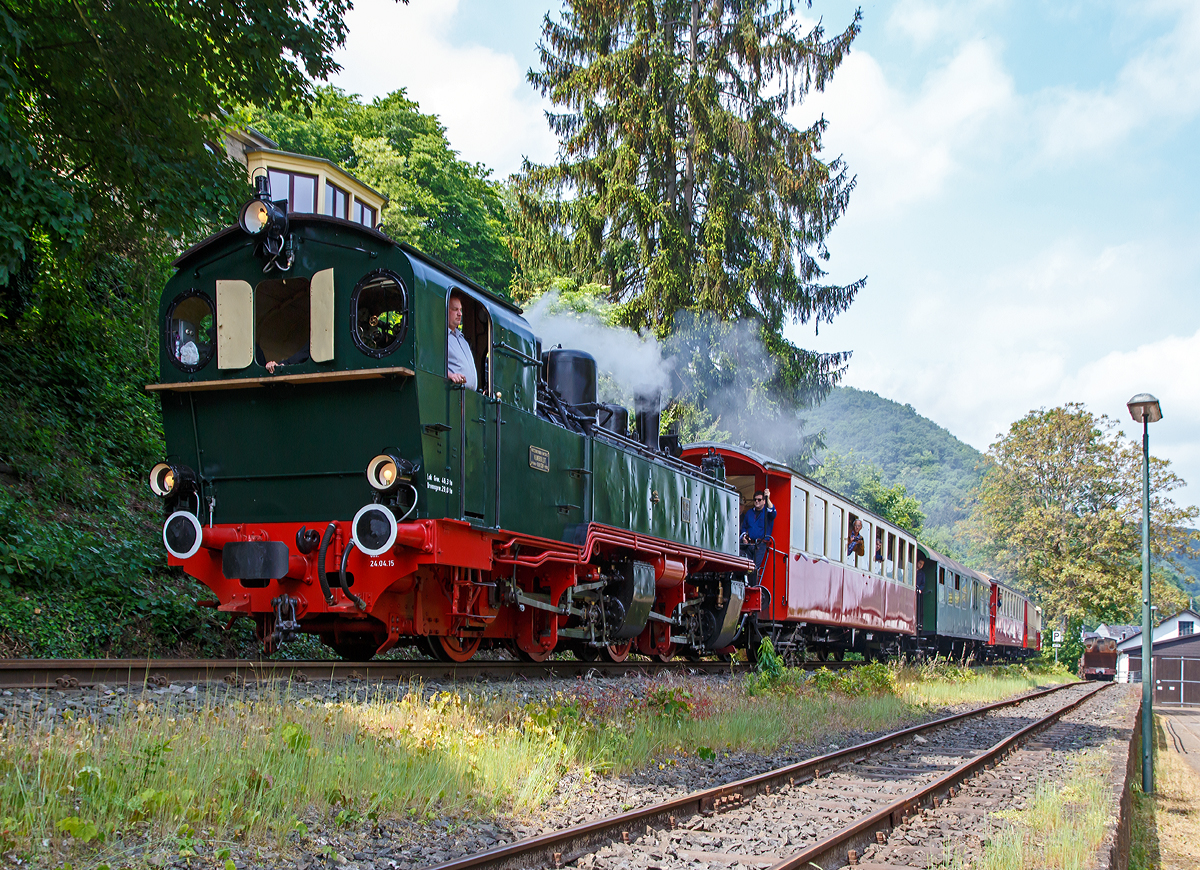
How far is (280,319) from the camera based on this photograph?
833 centimetres

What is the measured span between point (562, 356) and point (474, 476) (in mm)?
3417

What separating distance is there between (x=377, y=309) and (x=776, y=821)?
479cm

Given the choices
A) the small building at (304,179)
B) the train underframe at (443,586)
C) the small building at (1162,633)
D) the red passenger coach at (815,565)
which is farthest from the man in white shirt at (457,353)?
the small building at (1162,633)

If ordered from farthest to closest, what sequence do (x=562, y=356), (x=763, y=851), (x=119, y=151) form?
(x=562, y=356) < (x=119, y=151) < (x=763, y=851)

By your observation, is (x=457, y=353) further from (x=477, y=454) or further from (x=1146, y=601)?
(x=1146, y=601)

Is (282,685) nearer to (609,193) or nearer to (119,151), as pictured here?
(119,151)

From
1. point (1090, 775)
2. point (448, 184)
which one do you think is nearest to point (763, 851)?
point (1090, 775)

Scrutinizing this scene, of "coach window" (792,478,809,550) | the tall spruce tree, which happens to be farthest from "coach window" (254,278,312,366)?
the tall spruce tree

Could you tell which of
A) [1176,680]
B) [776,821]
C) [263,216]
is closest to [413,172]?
[263,216]

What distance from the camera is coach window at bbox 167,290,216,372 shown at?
842 centimetres

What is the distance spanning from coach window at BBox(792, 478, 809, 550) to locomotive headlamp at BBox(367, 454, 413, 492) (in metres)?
8.73

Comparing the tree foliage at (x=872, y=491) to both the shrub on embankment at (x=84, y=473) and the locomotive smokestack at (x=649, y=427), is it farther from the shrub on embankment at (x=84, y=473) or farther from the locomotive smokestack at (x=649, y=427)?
the shrub on embankment at (x=84, y=473)

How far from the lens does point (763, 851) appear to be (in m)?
5.16

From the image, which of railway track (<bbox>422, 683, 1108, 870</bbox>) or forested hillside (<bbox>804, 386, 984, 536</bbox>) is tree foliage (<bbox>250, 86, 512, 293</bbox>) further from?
forested hillside (<bbox>804, 386, 984, 536</bbox>)
